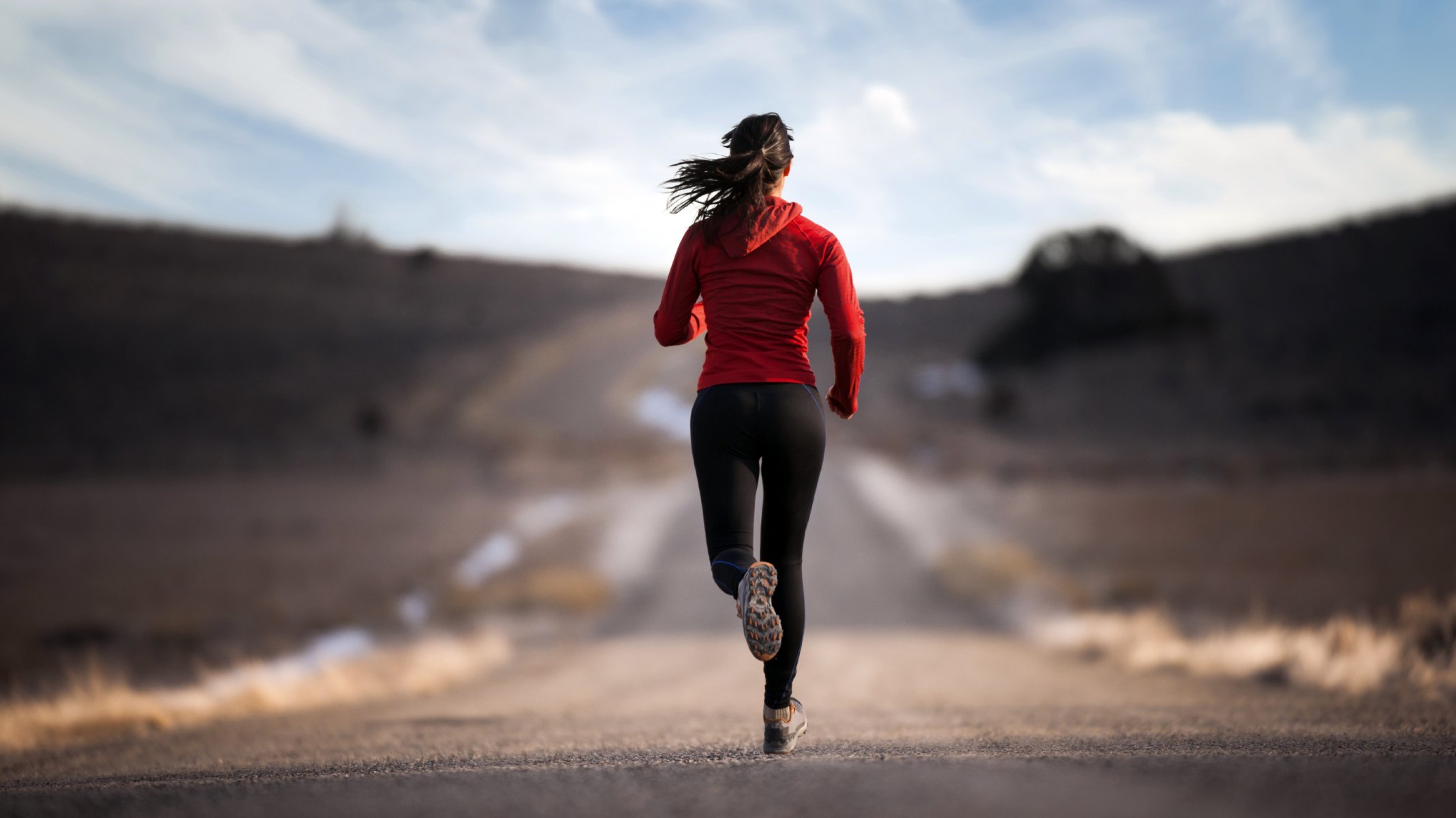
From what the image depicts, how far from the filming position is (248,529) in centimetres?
2258

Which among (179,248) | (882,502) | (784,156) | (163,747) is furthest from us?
(179,248)

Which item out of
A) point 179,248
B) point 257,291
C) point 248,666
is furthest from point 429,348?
point 248,666

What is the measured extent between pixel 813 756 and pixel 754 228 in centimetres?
174

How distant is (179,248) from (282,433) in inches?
1217

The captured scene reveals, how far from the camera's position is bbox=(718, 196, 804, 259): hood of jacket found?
328 cm

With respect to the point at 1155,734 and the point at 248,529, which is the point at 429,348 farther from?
the point at 1155,734

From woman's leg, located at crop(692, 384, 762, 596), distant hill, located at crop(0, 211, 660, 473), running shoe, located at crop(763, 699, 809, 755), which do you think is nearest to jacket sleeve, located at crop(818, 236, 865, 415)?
woman's leg, located at crop(692, 384, 762, 596)

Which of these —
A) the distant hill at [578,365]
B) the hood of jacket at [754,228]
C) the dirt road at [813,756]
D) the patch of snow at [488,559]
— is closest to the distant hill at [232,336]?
the distant hill at [578,365]

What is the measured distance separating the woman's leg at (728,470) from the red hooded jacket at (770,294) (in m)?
0.08

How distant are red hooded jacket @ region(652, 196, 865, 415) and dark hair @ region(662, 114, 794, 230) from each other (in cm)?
7

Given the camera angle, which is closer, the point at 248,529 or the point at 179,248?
the point at 248,529

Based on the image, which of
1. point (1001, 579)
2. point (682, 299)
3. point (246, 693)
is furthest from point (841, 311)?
point (1001, 579)

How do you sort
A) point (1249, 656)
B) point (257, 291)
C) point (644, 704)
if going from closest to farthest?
point (644, 704) → point (1249, 656) → point (257, 291)

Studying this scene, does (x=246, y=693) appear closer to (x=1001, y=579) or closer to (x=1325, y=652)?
(x=1325, y=652)
